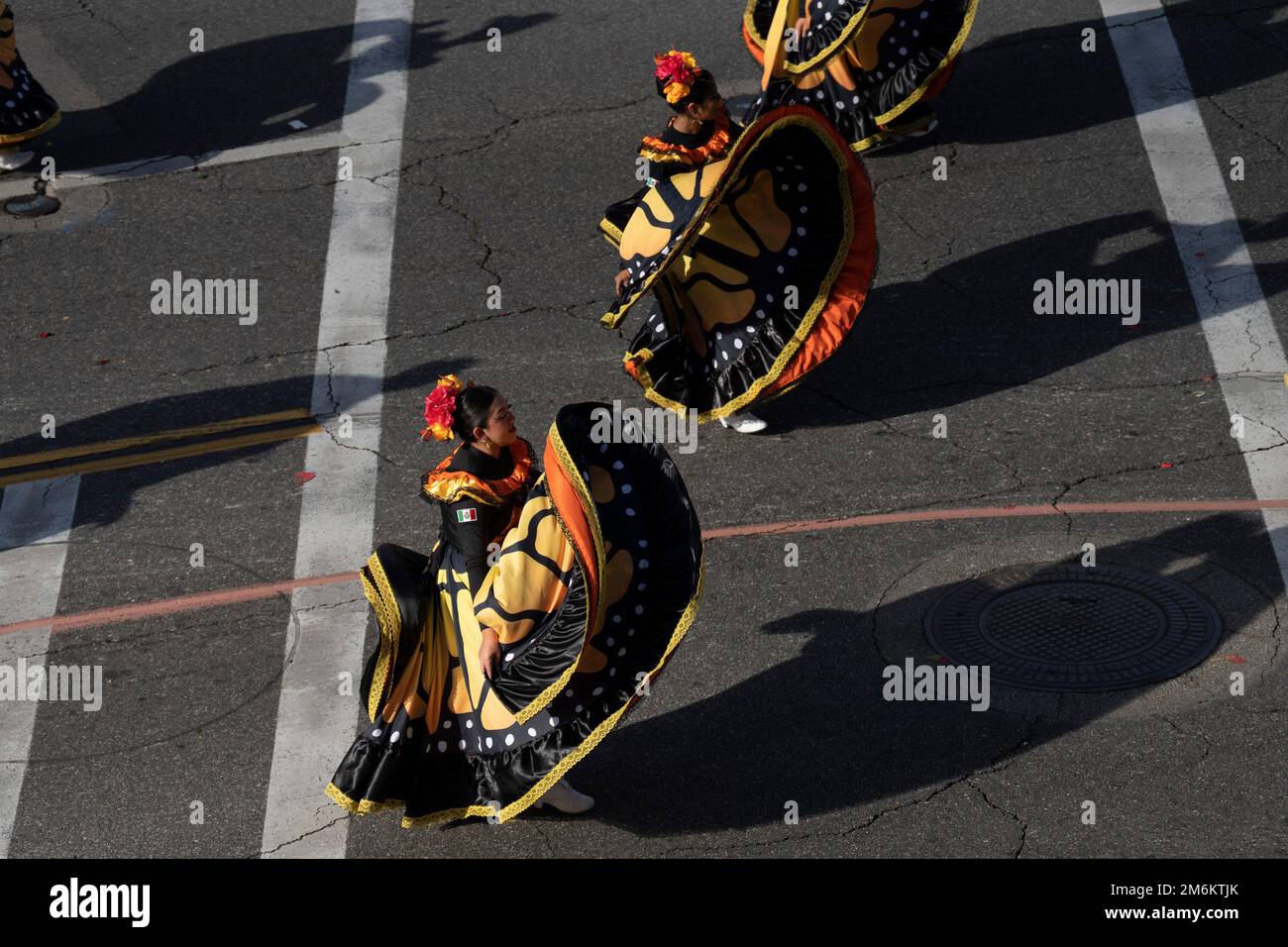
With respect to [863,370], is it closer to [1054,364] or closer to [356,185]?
[1054,364]

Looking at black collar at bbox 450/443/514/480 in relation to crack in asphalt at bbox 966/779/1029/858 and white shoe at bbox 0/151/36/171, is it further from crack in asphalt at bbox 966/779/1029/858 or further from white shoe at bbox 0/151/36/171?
white shoe at bbox 0/151/36/171

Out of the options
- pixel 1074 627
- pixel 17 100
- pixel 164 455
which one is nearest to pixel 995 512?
pixel 1074 627

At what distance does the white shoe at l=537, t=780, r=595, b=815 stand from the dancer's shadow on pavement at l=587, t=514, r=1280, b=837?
0.29 ft

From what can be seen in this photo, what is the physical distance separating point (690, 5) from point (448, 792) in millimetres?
9463

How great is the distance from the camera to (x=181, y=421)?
10.6 m

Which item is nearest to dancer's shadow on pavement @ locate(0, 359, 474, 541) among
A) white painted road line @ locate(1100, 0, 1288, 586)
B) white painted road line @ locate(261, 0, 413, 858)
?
white painted road line @ locate(261, 0, 413, 858)

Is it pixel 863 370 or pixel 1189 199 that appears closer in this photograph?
pixel 863 370

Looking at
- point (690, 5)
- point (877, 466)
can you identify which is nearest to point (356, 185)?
point (690, 5)

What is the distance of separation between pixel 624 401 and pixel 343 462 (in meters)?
1.67

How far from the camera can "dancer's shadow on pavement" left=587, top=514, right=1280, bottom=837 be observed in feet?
24.5

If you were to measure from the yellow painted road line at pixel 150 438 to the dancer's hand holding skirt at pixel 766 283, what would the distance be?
2.16 metres

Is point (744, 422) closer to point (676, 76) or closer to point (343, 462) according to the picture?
point (676, 76)

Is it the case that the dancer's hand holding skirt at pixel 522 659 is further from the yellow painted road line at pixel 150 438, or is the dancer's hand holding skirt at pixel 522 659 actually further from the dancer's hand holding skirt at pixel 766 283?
the yellow painted road line at pixel 150 438
